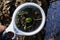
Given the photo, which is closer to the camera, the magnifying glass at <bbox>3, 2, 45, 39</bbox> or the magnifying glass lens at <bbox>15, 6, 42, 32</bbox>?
the magnifying glass at <bbox>3, 2, 45, 39</bbox>

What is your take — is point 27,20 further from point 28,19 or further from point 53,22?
point 53,22

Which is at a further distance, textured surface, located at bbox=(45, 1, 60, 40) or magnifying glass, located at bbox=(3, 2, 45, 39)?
textured surface, located at bbox=(45, 1, 60, 40)

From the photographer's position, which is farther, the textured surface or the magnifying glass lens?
the textured surface

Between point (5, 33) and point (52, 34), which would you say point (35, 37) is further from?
point (5, 33)

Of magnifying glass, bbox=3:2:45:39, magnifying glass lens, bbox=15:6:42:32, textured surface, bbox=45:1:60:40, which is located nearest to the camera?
magnifying glass, bbox=3:2:45:39

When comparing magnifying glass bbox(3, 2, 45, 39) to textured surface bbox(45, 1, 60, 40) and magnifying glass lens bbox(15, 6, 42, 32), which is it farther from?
textured surface bbox(45, 1, 60, 40)

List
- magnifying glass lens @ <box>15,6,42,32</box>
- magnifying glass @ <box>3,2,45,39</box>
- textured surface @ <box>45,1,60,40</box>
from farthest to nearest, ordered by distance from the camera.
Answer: textured surface @ <box>45,1,60,40</box>, magnifying glass lens @ <box>15,6,42,32</box>, magnifying glass @ <box>3,2,45,39</box>

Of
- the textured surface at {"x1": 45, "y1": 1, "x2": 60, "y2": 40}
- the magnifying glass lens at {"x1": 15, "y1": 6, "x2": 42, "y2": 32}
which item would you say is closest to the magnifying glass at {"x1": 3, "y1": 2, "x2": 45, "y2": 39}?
the magnifying glass lens at {"x1": 15, "y1": 6, "x2": 42, "y2": 32}

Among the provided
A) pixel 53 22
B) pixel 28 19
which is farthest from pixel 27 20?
pixel 53 22
